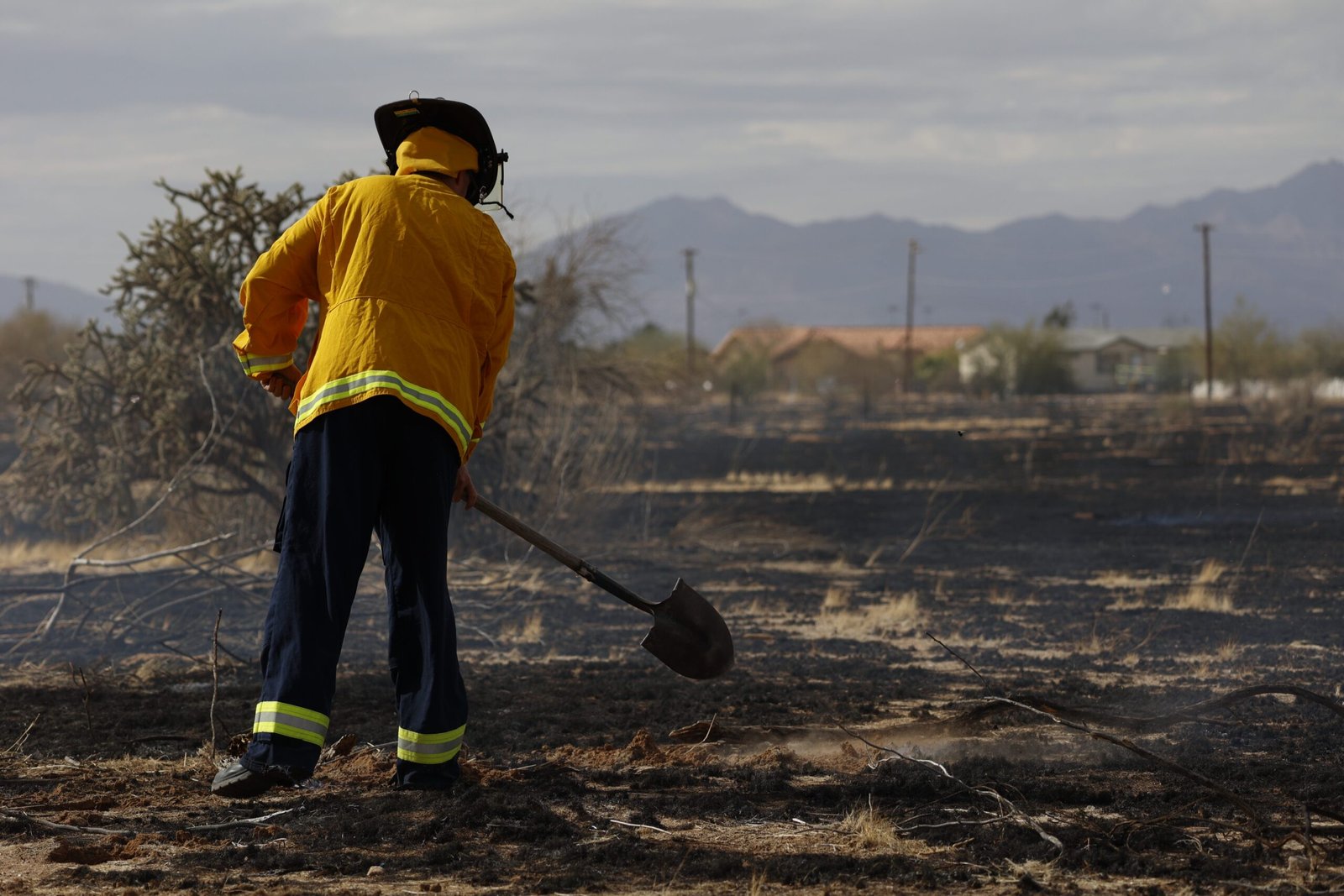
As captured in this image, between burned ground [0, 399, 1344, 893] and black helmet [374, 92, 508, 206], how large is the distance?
75.6 inches

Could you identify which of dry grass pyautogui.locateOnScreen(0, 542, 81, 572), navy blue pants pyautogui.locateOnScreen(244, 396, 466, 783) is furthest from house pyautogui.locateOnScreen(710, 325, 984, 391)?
navy blue pants pyautogui.locateOnScreen(244, 396, 466, 783)

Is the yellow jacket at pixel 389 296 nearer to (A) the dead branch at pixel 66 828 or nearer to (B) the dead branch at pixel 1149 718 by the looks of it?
(A) the dead branch at pixel 66 828

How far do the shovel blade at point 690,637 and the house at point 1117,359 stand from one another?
68308 mm

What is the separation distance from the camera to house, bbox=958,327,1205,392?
244 feet

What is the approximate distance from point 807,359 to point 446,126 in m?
78.1

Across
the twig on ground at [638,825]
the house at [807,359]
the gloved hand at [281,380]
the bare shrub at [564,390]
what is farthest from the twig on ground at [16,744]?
the house at [807,359]

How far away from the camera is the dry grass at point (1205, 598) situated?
952 centimetres

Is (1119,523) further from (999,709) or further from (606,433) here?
(999,709)

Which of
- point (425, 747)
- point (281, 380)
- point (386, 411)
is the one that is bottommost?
point (425, 747)

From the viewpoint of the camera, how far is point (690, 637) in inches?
210

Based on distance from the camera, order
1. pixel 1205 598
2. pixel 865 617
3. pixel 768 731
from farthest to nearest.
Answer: pixel 1205 598 → pixel 865 617 → pixel 768 731

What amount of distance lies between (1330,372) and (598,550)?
6357cm

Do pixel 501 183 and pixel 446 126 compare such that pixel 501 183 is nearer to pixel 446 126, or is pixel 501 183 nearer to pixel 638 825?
pixel 446 126

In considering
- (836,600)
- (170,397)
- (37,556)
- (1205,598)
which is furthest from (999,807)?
(37,556)
